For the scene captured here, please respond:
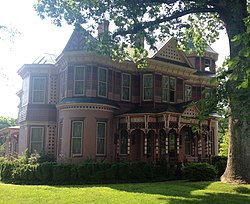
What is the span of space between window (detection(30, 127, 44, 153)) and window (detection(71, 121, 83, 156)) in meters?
3.91

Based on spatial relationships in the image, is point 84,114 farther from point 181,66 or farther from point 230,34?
point 230,34

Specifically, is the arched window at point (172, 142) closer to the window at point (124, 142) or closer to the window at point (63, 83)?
the window at point (124, 142)

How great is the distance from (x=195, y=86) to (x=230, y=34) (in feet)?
44.1

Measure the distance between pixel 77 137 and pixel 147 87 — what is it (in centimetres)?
671

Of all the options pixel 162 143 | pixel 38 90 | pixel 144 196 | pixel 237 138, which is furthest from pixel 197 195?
pixel 38 90

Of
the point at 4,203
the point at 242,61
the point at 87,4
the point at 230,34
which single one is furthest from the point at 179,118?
the point at 242,61

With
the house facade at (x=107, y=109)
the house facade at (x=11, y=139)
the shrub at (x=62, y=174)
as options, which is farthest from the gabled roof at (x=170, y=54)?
the house facade at (x=11, y=139)

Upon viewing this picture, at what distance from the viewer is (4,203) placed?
10859mm

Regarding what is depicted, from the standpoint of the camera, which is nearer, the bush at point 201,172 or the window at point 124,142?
the bush at point 201,172

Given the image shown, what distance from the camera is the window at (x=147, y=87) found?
24.1 metres

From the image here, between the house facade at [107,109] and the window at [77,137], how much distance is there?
3 centimetres

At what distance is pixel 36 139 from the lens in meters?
23.9

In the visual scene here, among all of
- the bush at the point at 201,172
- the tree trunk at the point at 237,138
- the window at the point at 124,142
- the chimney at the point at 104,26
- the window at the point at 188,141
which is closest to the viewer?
the tree trunk at the point at 237,138

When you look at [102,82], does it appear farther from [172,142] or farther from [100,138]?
[172,142]
